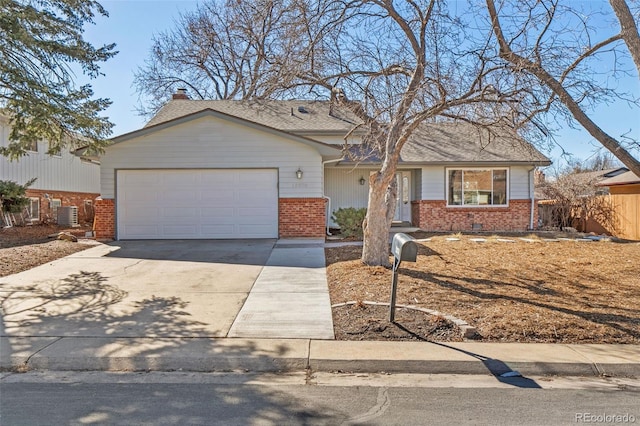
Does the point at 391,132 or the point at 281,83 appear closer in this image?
the point at 391,132

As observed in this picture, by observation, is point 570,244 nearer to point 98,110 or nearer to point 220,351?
point 220,351

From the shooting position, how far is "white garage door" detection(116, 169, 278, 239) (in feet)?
45.3

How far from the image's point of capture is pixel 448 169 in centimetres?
1686

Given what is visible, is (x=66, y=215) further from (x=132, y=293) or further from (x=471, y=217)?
(x=471, y=217)

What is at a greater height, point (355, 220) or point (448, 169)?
point (448, 169)

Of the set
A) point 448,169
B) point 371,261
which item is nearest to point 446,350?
point 371,261

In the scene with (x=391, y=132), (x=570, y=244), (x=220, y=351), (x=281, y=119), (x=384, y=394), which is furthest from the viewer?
(x=281, y=119)

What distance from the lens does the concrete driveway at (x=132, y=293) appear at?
5.84 metres

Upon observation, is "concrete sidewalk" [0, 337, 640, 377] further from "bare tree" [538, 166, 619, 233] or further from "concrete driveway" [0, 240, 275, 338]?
"bare tree" [538, 166, 619, 233]

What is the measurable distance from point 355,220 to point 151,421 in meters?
11.2

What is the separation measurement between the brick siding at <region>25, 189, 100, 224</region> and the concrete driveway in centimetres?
1029
